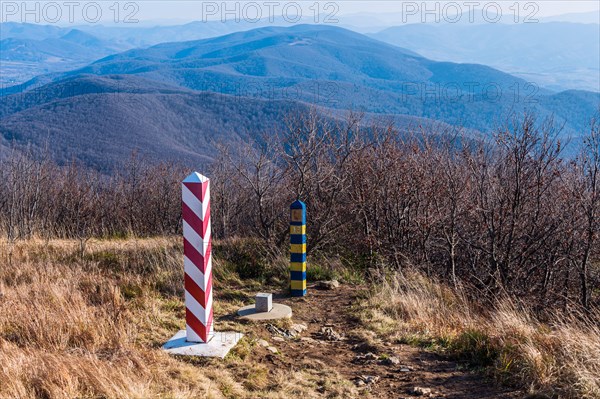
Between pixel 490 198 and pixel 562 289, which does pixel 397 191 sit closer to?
pixel 490 198

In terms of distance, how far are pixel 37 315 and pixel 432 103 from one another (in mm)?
152850

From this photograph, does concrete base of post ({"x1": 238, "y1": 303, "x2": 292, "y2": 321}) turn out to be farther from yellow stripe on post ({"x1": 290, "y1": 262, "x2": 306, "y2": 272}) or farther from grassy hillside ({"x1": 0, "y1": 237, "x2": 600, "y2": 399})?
yellow stripe on post ({"x1": 290, "y1": 262, "x2": 306, "y2": 272})

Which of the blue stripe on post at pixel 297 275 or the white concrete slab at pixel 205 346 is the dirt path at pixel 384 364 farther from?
the blue stripe on post at pixel 297 275

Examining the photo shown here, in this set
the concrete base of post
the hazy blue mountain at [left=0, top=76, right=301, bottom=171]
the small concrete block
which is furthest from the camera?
the hazy blue mountain at [left=0, top=76, right=301, bottom=171]

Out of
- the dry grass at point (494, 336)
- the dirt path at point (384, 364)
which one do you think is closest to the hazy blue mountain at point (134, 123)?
the dry grass at point (494, 336)

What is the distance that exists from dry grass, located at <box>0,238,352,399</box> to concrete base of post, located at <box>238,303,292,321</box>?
0.25 metres

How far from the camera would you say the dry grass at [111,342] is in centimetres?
379

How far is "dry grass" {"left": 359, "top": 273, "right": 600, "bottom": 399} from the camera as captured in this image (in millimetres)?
4051

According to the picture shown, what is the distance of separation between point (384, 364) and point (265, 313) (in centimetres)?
165

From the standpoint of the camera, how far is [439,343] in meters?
5.36

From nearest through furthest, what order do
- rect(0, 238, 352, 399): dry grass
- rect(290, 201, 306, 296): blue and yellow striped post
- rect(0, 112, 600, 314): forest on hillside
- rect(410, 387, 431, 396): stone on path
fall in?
rect(0, 238, 352, 399): dry grass → rect(410, 387, 431, 396): stone on path → rect(290, 201, 306, 296): blue and yellow striped post → rect(0, 112, 600, 314): forest on hillside

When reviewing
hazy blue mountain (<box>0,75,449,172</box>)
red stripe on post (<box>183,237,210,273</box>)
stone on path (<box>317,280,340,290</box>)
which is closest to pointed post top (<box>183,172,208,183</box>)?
red stripe on post (<box>183,237,210,273</box>)

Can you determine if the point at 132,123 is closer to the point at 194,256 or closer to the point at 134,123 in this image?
the point at 134,123

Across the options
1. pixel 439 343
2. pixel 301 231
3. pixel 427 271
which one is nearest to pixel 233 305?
pixel 301 231
